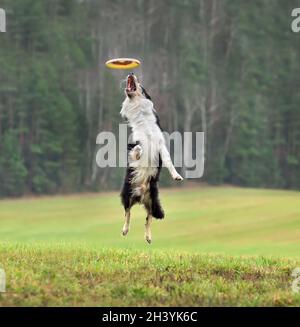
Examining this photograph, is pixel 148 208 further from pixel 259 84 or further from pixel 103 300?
pixel 259 84

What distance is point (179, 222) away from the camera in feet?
103

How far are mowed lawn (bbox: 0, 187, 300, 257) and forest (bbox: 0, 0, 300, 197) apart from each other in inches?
153

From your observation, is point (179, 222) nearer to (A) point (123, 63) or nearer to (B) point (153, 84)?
(A) point (123, 63)

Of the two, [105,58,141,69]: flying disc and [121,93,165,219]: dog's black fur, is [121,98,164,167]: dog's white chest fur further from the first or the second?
[105,58,141,69]: flying disc

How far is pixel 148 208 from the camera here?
9.04 m

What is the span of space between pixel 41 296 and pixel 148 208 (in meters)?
1.81

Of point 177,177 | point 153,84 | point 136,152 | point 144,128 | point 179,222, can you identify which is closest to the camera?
point 177,177

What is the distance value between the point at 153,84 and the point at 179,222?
25.7m

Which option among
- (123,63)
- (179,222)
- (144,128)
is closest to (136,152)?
(144,128)

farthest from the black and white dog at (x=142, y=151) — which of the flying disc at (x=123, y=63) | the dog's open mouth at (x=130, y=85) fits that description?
the flying disc at (x=123, y=63)

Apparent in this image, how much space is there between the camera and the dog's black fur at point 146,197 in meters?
8.82

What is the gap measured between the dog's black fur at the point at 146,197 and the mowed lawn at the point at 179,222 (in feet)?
21.6
